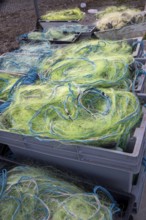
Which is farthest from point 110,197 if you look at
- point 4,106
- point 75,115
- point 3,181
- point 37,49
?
point 37,49

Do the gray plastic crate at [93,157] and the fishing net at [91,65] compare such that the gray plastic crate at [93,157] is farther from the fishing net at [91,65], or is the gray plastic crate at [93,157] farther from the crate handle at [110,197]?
the fishing net at [91,65]

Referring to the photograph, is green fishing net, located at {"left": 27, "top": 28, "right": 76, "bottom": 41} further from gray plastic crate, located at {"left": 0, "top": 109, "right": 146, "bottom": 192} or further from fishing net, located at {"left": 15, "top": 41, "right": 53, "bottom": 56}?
gray plastic crate, located at {"left": 0, "top": 109, "right": 146, "bottom": 192}

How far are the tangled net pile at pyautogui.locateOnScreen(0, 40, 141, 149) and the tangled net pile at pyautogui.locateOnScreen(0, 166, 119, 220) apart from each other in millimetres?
397

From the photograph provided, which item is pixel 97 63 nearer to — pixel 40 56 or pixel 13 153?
pixel 40 56

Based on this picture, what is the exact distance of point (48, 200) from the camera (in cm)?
180

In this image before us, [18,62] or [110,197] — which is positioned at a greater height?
[18,62]

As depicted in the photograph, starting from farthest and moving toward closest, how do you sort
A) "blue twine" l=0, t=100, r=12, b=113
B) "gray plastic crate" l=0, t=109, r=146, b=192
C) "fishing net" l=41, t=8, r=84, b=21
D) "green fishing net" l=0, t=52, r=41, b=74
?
"fishing net" l=41, t=8, r=84, b=21 < "green fishing net" l=0, t=52, r=41, b=74 < "blue twine" l=0, t=100, r=12, b=113 < "gray plastic crate" l=0, t=109, r=146, b=192

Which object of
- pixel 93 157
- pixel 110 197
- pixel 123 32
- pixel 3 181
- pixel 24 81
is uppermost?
pixel 123 32

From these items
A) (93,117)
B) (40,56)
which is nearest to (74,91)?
(93,117)

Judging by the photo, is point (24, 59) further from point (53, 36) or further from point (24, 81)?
point (53, 36)

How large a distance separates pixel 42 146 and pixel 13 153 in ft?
2.00

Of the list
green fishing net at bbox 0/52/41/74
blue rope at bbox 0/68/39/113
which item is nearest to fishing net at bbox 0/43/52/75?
green fishing net at bbox 0/52/41/74

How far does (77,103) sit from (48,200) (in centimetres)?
77

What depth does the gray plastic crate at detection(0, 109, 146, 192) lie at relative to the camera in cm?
165
